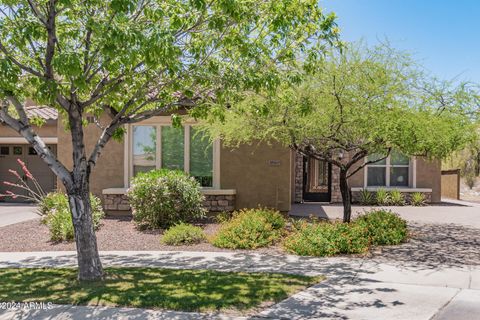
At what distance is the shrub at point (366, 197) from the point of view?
59.6 feet

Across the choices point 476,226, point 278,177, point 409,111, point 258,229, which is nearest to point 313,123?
point 409,111

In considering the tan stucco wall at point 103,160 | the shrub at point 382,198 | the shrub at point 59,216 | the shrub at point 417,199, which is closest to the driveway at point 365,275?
the shrub at point 59,216

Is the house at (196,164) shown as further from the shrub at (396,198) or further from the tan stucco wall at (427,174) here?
the tan stucco wall at (427,174)

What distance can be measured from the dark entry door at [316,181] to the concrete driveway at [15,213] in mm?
10788

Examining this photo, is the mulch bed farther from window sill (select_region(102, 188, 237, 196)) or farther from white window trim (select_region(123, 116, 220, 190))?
white window trim (select_region(123, 116, 220, 190))

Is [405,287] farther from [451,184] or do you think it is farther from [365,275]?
[451,184]

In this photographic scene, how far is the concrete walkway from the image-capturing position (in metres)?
5.49

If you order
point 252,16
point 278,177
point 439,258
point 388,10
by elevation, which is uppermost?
point 388,10

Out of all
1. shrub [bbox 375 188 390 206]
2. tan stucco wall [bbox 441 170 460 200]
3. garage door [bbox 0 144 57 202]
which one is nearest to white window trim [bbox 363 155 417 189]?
shrub [bbox 375 188 390 206]

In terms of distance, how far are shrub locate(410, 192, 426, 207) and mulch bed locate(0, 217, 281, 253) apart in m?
9.34

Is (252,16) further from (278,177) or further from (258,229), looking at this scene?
(278,177)

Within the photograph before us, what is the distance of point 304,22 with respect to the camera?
23.7 feet

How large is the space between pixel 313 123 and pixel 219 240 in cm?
324

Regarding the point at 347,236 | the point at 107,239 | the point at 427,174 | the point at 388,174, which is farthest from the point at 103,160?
the point at 427,174
